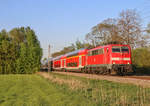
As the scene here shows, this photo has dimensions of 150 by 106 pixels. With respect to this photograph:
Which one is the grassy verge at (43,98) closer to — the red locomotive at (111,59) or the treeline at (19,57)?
the red locomotive at (111,59)

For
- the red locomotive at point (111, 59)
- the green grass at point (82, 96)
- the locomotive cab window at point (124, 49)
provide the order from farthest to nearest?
Result: the locomotive cab window at point (124, 49)
the red locomotive at point (111, 59)
the green grass at point (82, 96)

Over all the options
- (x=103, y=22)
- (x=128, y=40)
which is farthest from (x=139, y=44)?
(x=103, y=22)

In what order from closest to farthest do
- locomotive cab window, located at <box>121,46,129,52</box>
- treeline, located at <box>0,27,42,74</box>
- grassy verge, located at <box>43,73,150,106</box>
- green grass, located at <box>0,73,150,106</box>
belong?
grassy verge, located at <box>43,73,150,106</box> < green grass, located at <box>0,73,150,106</box> < locomotive cab window, located at <box>121,46,129,52</box> < treeline, located at <box>0,27,42,74</box>

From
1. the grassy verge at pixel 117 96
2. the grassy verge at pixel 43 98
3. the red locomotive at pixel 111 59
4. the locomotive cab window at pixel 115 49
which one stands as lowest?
the grassy verge at pixel 43 98

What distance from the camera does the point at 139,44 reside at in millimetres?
39781

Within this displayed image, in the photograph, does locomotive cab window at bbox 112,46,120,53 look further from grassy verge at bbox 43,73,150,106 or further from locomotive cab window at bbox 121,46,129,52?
grassy verge at bbox 43,73,150,106

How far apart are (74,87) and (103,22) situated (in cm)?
4033

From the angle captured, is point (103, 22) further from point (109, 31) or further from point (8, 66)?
point (8, 66)

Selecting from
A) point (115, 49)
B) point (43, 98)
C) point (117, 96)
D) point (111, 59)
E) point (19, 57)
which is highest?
point (19, 57)

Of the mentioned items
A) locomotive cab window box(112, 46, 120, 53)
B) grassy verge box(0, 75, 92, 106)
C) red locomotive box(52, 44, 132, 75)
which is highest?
locomotive cab window box(112, 46, 120, 53)

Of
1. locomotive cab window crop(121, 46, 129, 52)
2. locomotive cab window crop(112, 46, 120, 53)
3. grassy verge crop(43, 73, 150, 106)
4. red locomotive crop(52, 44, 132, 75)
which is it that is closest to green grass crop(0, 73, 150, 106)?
grassy verge crop(43, 73, 150, 106)

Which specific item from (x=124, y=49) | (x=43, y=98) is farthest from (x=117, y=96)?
(x=124, y=49)

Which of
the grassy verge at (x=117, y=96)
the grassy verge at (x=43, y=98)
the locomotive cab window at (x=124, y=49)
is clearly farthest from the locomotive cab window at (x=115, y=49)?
the grassy verge at (x=117, y=96)

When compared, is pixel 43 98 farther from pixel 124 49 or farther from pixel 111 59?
pixel 124 49
